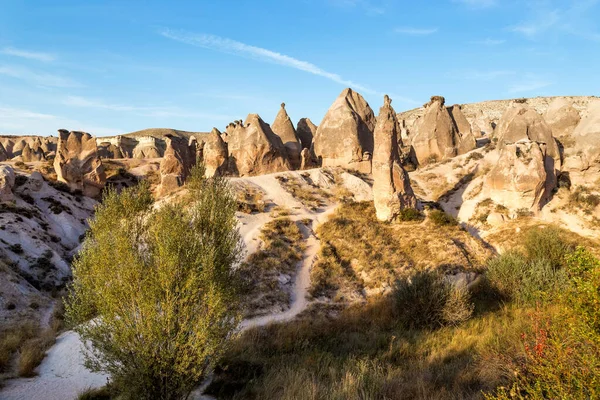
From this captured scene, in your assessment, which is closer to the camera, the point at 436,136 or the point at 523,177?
the point at 523,177

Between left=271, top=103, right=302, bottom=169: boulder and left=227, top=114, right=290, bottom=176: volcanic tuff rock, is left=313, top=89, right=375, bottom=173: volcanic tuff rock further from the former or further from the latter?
left=227, top=114, right=290, bottom=176: volcanic tuff rock

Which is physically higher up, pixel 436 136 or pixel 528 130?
pixel 436 136

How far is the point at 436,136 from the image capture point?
37062 millimetres

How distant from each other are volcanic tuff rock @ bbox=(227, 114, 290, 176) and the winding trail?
10.4 m

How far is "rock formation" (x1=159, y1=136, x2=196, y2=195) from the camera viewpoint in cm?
2930

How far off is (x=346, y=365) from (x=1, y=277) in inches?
598

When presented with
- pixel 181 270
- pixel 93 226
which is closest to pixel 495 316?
pixel 181 270

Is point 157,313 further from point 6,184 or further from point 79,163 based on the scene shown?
point 79,163

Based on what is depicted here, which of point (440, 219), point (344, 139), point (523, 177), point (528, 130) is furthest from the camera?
point (344, 139)

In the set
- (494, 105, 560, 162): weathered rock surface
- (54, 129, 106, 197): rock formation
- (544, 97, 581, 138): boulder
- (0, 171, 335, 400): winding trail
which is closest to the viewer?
(0, 171, 335, 400): winding trail

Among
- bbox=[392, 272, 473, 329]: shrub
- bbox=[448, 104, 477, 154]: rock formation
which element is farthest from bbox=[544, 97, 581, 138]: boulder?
bbox=[392, 272, 473, 329]: shrub

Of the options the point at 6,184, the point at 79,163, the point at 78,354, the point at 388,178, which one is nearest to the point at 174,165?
the point at 79,163

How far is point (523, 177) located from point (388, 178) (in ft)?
25.6

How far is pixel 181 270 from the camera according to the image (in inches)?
284
